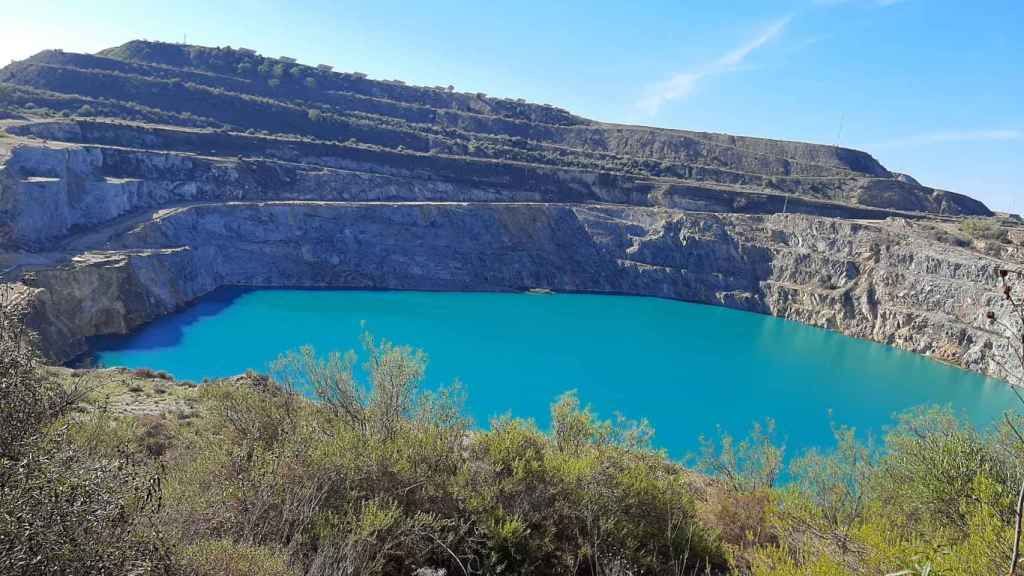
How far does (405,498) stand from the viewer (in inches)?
292

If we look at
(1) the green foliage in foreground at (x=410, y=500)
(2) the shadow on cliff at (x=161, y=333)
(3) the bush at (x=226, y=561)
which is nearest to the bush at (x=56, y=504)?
(1) the green foliage in foreground at (x=410, y=500)

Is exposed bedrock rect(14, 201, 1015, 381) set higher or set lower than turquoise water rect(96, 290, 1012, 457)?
higher

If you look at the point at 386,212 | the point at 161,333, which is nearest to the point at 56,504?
A: the point at 161,333

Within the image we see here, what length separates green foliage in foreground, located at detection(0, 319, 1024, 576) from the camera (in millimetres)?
4453

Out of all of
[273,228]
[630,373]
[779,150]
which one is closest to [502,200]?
[273,228]

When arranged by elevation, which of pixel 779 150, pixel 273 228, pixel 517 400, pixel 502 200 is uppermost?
pixel 779 150

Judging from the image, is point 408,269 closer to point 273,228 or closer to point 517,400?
point 273,228

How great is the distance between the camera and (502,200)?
5756cm

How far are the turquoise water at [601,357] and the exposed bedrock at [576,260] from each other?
2.21 meters

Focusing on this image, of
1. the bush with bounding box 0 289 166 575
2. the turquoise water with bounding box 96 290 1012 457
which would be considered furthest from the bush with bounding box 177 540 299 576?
the turquoise water with bounding box 96 290 1012 457

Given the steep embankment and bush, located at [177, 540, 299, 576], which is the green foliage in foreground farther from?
the steep embankment

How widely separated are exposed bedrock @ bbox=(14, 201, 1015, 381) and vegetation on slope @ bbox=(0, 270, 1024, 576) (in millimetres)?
26221

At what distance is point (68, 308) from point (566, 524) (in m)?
29.1

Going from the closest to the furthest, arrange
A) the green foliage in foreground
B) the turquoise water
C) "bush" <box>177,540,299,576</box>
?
the green foliage in foreground → "bush" <box>177,540,299,576</box> → the turquoise water
